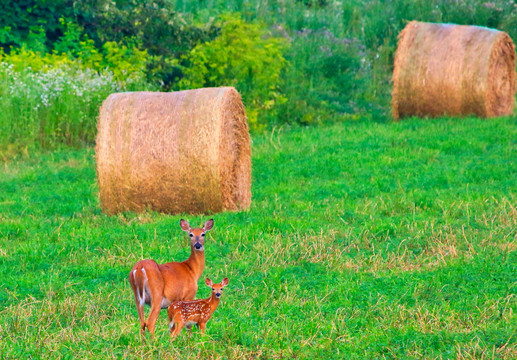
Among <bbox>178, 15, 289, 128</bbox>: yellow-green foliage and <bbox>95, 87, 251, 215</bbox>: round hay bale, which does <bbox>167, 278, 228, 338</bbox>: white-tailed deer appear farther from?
<bbox>178, 15, 289, 128</bbox>: yellow-green foliage

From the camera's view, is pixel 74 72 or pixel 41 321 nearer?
pixel 41 321

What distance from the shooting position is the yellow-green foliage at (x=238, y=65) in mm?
19969

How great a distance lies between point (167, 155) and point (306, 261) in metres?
3.63

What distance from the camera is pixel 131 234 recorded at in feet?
32.1

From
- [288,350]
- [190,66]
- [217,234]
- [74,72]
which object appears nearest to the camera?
[288,350]

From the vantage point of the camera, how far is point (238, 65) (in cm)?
1998

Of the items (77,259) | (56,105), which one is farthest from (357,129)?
(77,259)

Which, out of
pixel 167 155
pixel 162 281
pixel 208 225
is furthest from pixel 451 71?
pixel 162 281

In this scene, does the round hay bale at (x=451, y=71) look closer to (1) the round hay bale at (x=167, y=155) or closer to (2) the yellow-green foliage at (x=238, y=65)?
(2) the yellow-green foliage at (x=238, y=65)

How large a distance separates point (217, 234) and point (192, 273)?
3.38 meters

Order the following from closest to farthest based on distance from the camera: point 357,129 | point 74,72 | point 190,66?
point 357,129, point 74,72, point 190,66

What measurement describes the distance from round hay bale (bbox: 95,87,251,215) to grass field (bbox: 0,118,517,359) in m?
0.39

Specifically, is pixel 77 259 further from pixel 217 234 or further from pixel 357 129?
pixel 357 129

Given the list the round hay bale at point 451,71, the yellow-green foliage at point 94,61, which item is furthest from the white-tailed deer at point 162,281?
the yellow-green foliage at point 94,61
